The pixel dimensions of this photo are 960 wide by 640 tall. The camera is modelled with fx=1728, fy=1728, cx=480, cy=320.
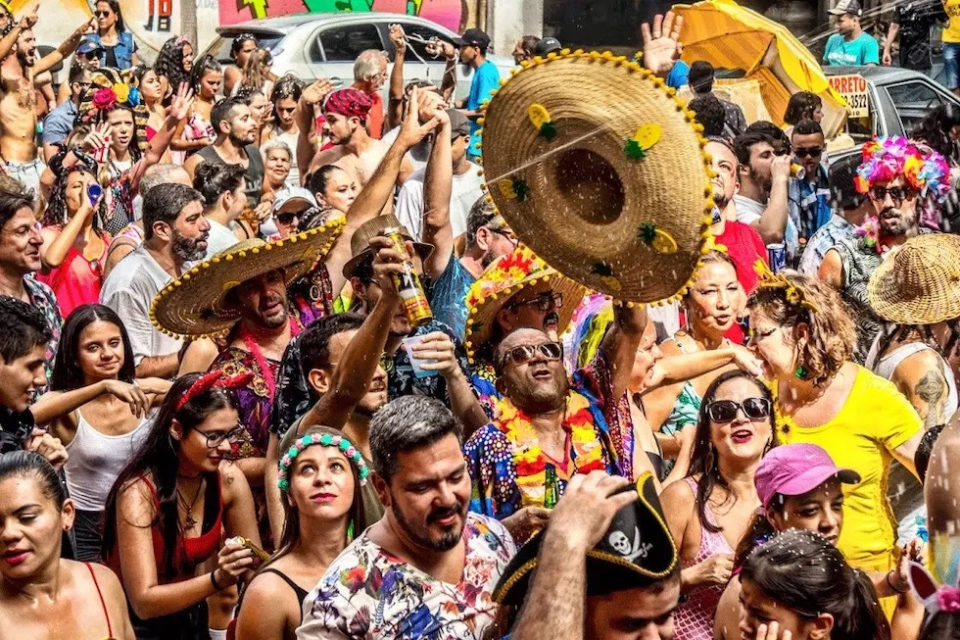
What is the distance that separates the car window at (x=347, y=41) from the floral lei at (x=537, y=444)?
1101cm

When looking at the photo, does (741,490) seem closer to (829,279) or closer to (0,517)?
(0,517)

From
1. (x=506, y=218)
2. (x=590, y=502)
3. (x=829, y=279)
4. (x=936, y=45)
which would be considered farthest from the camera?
(x=936, y=45)

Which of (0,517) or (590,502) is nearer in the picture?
(590,502)

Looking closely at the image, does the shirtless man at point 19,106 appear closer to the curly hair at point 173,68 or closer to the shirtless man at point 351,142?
the curly hair at point 173,68

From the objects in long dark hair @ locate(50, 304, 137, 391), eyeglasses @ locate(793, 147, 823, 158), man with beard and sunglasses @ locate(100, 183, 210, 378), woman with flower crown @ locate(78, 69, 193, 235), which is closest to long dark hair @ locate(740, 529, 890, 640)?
long dark hair @ locate(50, 304, 137, 391)

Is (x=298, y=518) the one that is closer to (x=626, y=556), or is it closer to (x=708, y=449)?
(x=708, y=449)

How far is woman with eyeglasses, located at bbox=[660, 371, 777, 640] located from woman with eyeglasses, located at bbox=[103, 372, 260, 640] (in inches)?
59.7

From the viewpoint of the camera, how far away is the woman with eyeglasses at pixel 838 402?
19.5ft

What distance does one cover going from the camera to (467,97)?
15.8 m

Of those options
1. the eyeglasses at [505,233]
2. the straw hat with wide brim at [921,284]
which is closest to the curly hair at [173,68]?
the eyeglasses at [505,233]

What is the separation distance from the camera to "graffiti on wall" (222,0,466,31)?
2139cm

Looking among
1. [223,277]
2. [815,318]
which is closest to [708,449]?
[815,318]

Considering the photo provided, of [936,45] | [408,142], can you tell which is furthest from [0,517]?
[936,45]

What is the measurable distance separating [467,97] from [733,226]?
729cm
